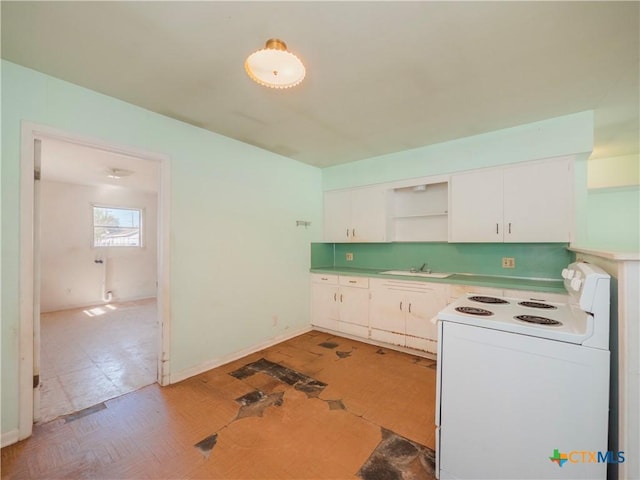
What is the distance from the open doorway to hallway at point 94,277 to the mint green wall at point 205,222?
0.27 metres

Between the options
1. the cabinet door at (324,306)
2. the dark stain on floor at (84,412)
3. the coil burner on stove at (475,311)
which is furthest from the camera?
the cabinet door at (324,306)

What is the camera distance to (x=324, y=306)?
3980mm

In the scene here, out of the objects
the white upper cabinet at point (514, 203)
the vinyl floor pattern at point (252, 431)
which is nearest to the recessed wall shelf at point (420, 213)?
the white upper cabinet at point (514, 203)

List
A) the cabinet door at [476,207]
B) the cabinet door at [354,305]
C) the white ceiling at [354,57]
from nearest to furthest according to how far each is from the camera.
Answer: the white ceiling at [354,57], the cabinet door at [476,207], the cabinet door at [354,305]

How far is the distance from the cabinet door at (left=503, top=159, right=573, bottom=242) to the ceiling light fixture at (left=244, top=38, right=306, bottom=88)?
8.41 feet

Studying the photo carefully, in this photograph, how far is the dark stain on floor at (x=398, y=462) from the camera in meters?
1.55

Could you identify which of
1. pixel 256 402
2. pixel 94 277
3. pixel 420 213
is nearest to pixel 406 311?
pixel 420 213

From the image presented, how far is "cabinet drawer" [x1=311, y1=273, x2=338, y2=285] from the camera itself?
3893 mm

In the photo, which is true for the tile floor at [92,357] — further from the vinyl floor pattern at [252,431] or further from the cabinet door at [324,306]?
the cabinet door at [324,306]

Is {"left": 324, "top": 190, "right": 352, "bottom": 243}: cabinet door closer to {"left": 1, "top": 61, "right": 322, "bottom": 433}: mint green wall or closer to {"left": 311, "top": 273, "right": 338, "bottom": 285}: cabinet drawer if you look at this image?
{"left": 1, "top": 61, "right": 322, "bottom": 433}: mint green wall

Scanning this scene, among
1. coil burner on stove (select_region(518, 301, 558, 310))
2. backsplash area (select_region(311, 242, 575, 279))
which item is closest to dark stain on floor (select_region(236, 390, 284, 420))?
coil burner on stove (select_region(518, 301, 558, 310))

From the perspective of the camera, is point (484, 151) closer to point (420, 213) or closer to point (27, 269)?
point (420, 213)

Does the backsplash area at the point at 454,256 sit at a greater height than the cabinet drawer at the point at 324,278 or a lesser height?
greater

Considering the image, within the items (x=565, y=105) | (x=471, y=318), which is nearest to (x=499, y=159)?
(x=565, y=105)
